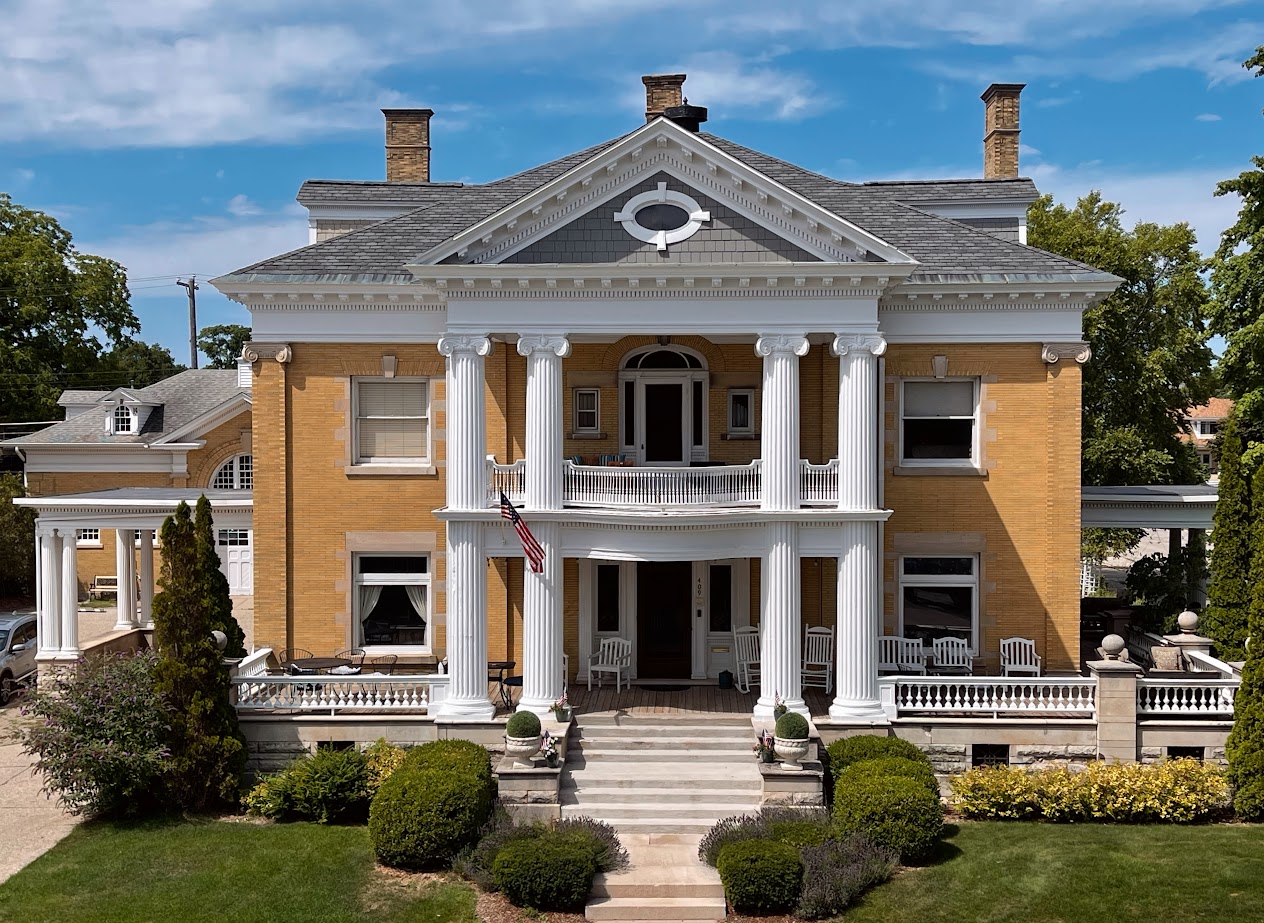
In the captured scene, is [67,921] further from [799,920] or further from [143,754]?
[799,920]

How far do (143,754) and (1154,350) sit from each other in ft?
110

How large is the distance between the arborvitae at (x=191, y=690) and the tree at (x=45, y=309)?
38201 mm

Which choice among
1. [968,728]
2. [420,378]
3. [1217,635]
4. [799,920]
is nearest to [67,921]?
[799,920]

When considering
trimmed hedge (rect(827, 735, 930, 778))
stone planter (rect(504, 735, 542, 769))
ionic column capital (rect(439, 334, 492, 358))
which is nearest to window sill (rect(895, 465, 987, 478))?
trimmed hedge (rect(827, 735, 930, 778))

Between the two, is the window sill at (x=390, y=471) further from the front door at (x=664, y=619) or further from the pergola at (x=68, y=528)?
the front door at (x=664, y=619)

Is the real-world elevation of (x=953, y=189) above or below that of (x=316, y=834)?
above

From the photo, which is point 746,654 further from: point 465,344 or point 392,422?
point 392,422

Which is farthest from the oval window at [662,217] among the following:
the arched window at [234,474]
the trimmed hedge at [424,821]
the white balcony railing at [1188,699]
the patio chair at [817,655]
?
the arched window at [234,474]

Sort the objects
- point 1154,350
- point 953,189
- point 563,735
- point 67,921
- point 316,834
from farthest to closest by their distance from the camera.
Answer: point 1154,350, point 953,189, point 563,735, point 316,834, point 67,921

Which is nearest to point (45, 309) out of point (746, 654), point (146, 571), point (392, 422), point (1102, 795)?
point (146, 571)

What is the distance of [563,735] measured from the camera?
1706cm

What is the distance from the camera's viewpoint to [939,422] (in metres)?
20.7

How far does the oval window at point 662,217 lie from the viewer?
58.6 feet

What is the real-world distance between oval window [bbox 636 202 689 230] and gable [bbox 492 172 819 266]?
0.30 meters
